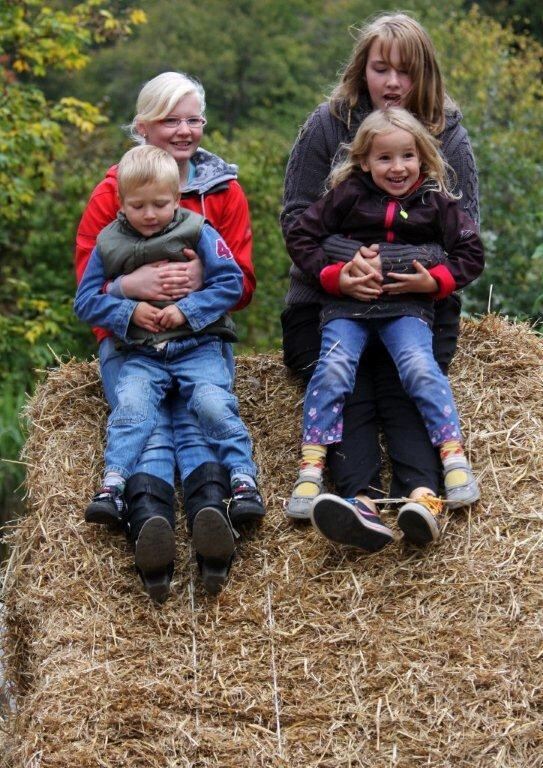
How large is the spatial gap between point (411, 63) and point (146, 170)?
1.15 metres

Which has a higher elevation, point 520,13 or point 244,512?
point 244,512

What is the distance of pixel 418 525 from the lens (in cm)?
406

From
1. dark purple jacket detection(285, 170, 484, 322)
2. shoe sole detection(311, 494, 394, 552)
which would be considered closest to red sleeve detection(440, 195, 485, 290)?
dark purple jacket detection(285, 170, 484, 322)

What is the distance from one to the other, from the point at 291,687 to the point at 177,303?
1519 mm

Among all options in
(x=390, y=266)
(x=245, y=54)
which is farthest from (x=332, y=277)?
(x=245, y=54)

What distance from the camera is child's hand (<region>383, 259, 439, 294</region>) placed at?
14.9 feet

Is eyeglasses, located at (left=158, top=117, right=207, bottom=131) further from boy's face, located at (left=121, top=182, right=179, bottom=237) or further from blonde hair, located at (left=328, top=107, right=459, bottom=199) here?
blonde hair, located at (left=328, top=107, right=459, bottom=199)

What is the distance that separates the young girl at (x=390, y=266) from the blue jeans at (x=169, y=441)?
0.39m

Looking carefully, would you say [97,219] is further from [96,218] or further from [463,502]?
[463,502]

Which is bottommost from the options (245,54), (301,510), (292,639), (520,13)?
(245,54)

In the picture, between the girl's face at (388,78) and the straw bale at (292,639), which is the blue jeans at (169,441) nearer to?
the straw bale at (292,639)

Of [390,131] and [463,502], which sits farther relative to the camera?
[390,131]

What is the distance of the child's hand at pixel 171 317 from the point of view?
4.56m

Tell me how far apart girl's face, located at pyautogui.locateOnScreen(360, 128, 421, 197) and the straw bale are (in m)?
0.88
